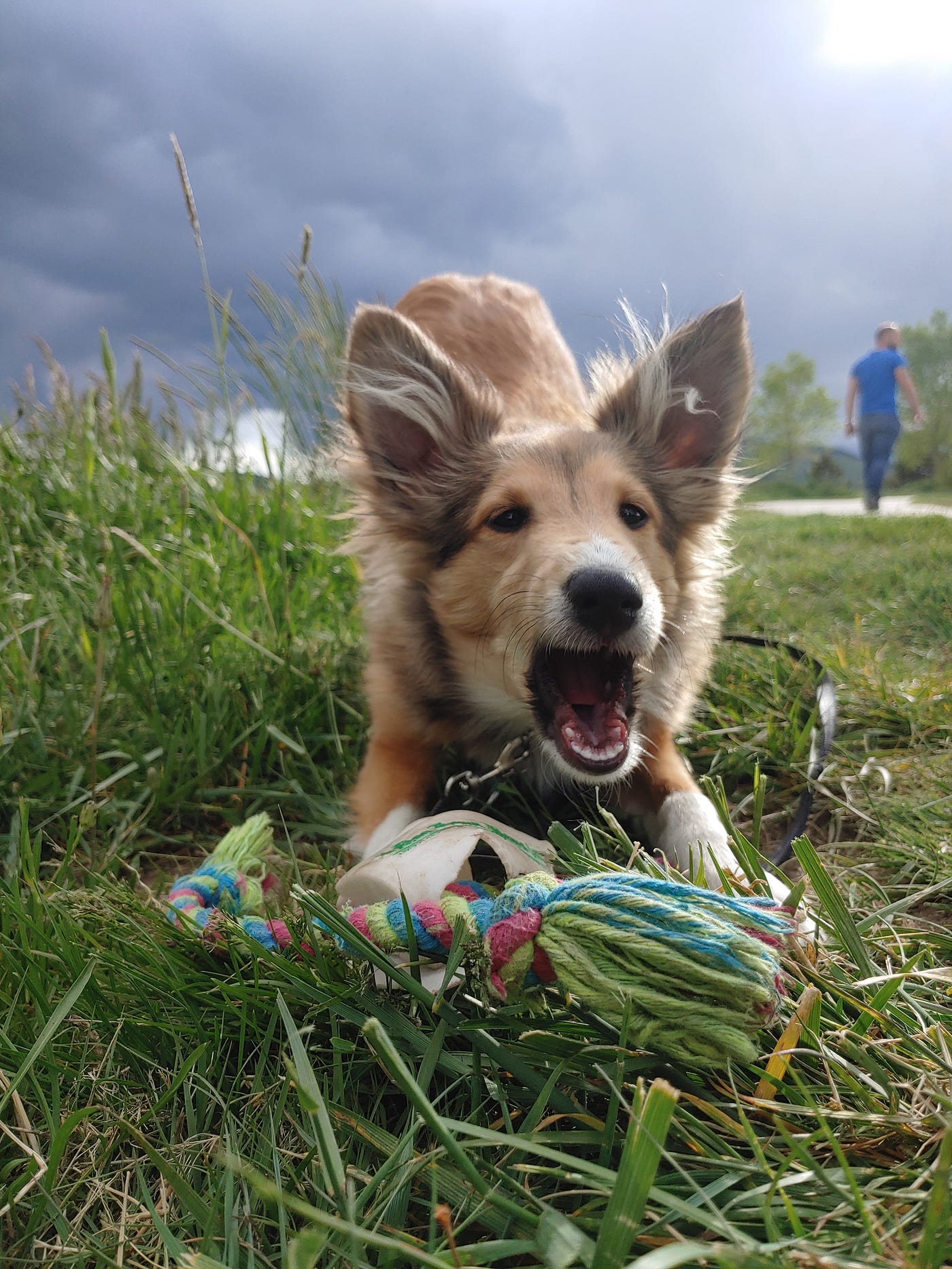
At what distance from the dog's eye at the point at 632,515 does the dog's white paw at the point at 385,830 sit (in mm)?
1056

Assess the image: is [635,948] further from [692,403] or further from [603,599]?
[692,403]

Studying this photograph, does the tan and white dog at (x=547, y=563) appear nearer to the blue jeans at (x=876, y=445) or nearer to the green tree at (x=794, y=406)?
the blue jeans at (x=876, y=445)

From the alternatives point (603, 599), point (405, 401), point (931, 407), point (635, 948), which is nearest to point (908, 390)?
point (405, 401)

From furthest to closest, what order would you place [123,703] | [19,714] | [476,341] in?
[476,341] < [123,703] < [19,714]

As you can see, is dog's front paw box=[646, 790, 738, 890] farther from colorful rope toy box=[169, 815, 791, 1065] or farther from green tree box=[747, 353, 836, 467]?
green tree box=[747, 353, 836, 467]

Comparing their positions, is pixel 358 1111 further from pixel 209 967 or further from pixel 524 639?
pixel 524 639

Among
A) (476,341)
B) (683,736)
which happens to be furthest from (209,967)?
(476,341)

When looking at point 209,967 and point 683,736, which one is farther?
point 683,736

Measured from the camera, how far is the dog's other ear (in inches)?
107

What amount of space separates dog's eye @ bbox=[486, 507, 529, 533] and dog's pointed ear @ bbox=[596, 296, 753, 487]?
62 centimetres

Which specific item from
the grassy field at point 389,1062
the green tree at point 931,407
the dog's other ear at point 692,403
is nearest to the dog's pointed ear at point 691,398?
the dog's other ear at point 692,403

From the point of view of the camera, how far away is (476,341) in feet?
13.1

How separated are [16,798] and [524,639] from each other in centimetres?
160

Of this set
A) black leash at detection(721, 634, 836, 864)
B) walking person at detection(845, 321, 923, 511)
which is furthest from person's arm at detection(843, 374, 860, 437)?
black leash at detection(721, 634, 836, 864)
